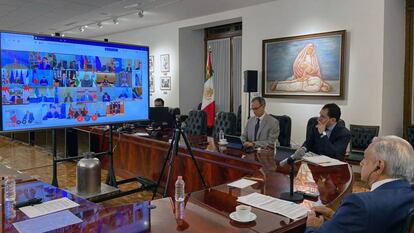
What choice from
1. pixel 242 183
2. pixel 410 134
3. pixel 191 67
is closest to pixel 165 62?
pixel 191 67

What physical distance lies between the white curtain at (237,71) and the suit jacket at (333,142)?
435cm

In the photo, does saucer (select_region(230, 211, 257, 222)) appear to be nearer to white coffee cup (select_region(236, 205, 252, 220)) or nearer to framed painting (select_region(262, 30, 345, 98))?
white coffee cup (select_region(236, 205, 252, 220))

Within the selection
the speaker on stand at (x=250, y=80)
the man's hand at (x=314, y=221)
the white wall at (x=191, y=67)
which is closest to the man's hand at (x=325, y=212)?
the man's hand at (x=314, y=221)

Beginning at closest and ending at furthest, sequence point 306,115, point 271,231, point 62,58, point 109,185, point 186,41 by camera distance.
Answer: point 271,231
point 62,58
point 109,185
point 306,115
point 186,41

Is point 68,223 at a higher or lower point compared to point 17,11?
lower

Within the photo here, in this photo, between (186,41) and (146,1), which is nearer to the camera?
(146,1)

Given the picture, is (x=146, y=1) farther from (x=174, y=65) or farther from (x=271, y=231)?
(x=271, y=231)

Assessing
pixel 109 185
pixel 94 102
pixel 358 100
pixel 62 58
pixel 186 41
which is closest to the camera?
pixel 62 58

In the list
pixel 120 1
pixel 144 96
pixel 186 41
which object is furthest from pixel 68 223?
pixel 186 41

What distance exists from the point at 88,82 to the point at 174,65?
6.02 meters

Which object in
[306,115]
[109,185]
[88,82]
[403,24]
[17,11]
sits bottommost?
[109,185]

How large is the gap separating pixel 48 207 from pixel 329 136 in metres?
2.70

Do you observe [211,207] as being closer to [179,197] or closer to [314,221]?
[179,197]

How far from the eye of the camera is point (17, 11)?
691 centimetres
